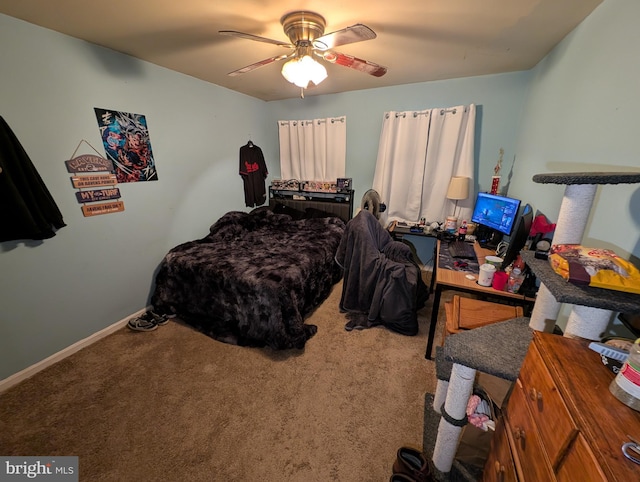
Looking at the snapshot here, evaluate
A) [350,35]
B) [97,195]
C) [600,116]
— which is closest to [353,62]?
[350,35]

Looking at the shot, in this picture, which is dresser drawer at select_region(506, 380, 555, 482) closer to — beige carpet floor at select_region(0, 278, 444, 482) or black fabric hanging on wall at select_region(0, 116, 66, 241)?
beige carpet floor at select_region(0, 278, 444, 482)

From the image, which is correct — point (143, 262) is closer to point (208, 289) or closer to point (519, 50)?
point (208, 289)

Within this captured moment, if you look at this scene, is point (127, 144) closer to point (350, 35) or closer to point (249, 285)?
point (249, 285)

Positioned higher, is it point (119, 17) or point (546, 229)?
point (119, 17)

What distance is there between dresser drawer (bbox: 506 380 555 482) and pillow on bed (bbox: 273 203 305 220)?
3237 mm

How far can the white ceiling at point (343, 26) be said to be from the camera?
1480 mm

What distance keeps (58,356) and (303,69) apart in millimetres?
2892

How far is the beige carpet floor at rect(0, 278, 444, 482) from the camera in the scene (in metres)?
1.33

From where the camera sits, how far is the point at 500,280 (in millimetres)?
1586

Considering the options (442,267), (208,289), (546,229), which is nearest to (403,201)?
(442,267)

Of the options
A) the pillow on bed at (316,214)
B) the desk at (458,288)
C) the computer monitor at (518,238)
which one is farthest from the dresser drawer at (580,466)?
the pillow on bed at (316,214)

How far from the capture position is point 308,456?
4.45ft

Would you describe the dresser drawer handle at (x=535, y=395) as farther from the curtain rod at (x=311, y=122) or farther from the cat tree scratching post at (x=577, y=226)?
the curtain rod at (x=311, y=122)

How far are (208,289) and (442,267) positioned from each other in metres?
2.03
